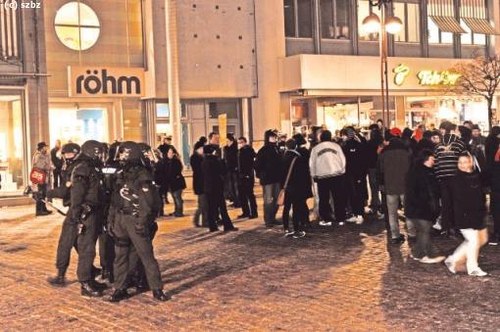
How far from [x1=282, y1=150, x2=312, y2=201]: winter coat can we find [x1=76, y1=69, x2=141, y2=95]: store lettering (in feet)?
40.4

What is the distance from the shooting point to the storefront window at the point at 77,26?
23969mm

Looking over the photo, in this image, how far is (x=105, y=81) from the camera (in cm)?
2400

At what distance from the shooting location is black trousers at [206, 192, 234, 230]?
13.8 metres

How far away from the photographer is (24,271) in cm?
1078

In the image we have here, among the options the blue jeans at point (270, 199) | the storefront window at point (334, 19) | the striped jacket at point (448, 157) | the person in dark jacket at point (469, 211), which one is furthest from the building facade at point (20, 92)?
the person in dark jacket at point (469, 211)

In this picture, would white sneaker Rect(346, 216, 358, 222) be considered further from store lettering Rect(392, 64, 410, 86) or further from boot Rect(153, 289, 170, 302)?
store lettering Rect(392, 64, 410, 86)

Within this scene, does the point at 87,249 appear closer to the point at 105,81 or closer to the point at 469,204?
the point at 469,204

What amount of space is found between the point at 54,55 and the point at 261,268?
15.5m

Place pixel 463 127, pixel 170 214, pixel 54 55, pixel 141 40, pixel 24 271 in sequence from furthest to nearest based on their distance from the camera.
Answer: pixel 141 40
pixel 54 55
pixel 170 214
pixel 463 127
pixel 24 271

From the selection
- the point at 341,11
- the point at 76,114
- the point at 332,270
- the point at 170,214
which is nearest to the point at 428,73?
the point at 341,11

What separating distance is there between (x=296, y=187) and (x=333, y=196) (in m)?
1.59

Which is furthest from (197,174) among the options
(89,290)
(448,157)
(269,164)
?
(89,290)

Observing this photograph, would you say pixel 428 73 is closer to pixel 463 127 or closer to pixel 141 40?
pixel 141 40

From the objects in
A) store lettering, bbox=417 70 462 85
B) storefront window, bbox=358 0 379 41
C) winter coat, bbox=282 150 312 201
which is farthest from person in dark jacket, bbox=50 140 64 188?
store lettering, bbox=417 70 462 85
